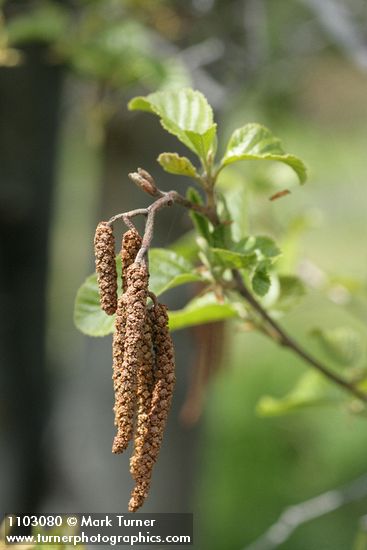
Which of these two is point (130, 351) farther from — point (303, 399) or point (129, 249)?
point (303, 399)

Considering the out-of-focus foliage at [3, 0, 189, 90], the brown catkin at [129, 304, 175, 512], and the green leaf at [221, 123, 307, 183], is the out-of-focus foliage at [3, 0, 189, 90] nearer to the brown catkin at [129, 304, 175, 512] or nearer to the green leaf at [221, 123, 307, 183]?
the green leaf at [221, 123, 307, 183]

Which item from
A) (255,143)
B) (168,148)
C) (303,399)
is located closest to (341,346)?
(303,399)

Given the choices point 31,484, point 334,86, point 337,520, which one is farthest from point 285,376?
point 31,484

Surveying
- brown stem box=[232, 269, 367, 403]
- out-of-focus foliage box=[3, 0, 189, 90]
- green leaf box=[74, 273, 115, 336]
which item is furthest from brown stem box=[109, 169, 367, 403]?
out-of-focus foliage box=[3, 0, 189, 90]

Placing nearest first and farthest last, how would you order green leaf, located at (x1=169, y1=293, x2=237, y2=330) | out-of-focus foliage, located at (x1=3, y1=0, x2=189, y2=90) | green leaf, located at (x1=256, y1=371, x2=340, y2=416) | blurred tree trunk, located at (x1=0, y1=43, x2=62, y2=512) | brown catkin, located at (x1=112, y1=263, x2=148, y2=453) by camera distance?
brown catkin, located at (x1=112, y1=263, x2=148, y2=453), green leaf, located at (x1=169, y1=293, x2=237, y2=330), green leaf, located at (x1=256, y1=371, x2=340, y2=416), out-of-focus foliage, located at (x1=3, y1=0, x2=189, y2=90), blurred tree trunk, located at (x1=0, y1=43, x2=62, y2=512)

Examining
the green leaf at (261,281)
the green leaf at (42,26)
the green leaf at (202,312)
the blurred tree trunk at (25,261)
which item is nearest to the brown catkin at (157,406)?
the green leaf at (261,281)

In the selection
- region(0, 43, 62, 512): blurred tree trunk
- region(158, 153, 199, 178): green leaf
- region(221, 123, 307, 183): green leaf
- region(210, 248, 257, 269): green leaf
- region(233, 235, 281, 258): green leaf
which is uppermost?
region(0, 43, 62, 512): blurred tree trunk
